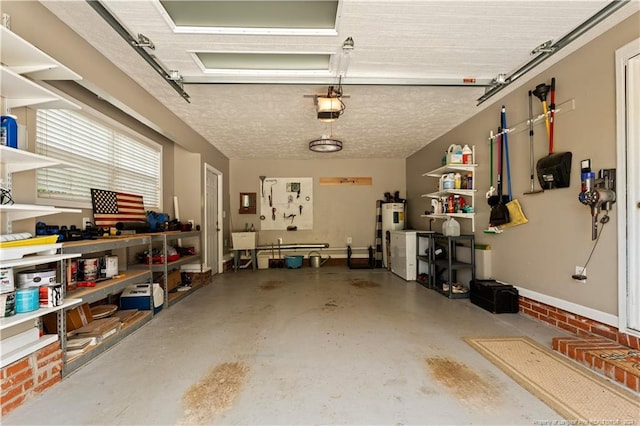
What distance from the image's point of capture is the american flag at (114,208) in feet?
10.4

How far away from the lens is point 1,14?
1722 mm

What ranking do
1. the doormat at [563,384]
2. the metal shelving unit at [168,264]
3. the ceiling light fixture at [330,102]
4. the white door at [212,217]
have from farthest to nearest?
the white door at [212,217]
the metal shelving unit at [168,264]
the ceiling light fixture at [330,102]
the doormat at [563,384]

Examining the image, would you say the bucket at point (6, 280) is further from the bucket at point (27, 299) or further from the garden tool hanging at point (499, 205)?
the garden tool hanging at point (499, 205)

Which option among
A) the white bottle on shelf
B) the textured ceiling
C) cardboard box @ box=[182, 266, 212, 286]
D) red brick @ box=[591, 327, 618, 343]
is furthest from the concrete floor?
the textured ceiling

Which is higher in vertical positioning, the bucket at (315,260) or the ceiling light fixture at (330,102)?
the ceiling light fixture at (330,102)

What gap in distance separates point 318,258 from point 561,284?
15.6ft

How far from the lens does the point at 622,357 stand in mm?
1962

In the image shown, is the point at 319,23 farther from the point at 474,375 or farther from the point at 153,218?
the point at 153,218

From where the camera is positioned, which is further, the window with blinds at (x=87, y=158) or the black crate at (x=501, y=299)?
the black crate at (x=501, y=299)

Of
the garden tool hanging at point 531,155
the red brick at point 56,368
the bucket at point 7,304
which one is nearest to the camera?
the bucket at point 7,304

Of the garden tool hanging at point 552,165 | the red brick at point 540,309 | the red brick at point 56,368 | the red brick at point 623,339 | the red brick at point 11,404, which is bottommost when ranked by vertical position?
the red brick at point 11,404

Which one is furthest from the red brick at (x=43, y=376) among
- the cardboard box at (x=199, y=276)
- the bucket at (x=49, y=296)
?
the cardboard box at (x=199, y=276)

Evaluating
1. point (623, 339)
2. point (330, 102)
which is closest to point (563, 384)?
point (623, 339)

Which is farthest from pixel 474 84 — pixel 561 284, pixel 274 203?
pixel 274 203
